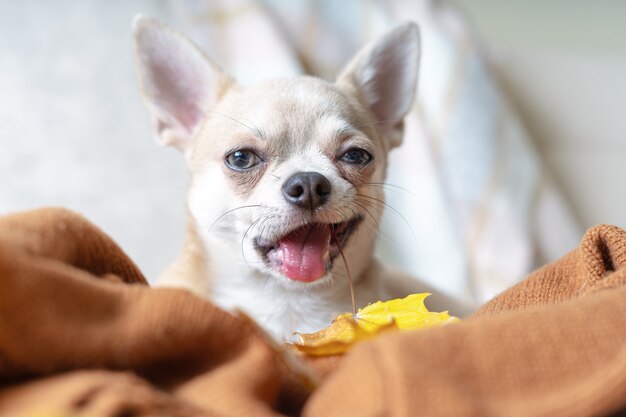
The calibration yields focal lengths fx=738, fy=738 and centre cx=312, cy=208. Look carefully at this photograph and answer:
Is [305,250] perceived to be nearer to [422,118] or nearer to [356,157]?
[356,157]

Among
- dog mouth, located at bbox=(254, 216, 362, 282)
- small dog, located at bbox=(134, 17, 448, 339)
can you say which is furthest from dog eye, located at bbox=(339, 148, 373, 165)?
dog mouth, located at bbox=(254, 216, 362, 282)

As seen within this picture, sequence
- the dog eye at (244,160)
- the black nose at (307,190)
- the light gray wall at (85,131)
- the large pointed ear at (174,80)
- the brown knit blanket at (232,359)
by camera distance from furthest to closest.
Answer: the light gray wall at (85,131) → the large pointed ear at (174,80) → the dog eye at (244,160) → the black nose at (307,190) → the brown knit blanket at (232,359)

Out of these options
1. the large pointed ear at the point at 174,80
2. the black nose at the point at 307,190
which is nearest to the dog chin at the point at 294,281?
the black nose at the point at 307,190

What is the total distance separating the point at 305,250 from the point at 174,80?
1.95ft

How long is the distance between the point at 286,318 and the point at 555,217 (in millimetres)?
1355

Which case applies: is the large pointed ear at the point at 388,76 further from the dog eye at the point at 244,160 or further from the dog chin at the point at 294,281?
the dog chin at the point at 294,281

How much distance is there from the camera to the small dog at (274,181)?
1.33 m

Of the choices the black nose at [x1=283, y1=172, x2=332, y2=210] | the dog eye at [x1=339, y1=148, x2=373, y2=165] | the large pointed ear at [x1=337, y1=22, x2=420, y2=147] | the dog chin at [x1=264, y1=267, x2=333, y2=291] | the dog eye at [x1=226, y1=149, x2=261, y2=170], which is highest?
the large pointed ear at [x1=337, y1=22, x2=420, y2=147]

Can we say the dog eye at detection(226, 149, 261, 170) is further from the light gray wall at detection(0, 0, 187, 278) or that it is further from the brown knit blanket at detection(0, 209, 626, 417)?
the light gray wall at detection(0, 0, 187, 278)

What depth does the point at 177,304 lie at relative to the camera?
755mm

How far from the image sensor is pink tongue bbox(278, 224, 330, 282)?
4.31ft

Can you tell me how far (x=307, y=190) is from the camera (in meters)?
1.26

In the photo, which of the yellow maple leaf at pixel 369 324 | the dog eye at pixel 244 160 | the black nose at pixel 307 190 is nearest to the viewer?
the yellow maple leaf at pixel 369 324

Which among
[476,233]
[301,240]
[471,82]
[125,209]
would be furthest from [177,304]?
[471,82]
